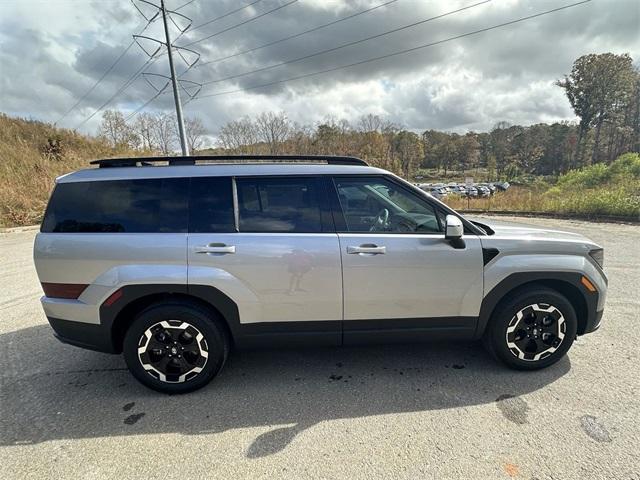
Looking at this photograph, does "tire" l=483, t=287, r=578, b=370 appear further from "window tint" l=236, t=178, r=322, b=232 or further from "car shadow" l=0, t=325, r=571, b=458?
"window tint" l=236, t=178, r=322, b=232

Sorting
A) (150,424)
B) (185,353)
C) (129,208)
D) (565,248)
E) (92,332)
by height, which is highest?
(129,208)

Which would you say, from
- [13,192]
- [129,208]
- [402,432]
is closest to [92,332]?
[129,208]

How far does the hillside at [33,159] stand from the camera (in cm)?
1269

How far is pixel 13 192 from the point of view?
12953 mm

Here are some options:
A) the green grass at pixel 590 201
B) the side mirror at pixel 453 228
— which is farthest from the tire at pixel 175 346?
the green grass at pixel 590 201

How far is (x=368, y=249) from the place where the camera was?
2609 millimetres

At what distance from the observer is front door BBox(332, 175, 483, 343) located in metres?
2.63

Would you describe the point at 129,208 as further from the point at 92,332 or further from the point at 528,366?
the point at 528,366

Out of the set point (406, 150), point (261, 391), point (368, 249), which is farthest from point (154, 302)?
point (406, 150)

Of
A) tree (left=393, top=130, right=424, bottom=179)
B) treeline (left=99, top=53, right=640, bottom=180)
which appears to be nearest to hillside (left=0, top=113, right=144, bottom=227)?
treeline (left=99, top=53, right=640, bottom=180)

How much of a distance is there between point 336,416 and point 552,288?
7.23 feet

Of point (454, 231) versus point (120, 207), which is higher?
Answer: point (120, 207)

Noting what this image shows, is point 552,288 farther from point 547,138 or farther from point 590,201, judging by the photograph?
point 547,138

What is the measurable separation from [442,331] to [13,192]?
55.8 ft
